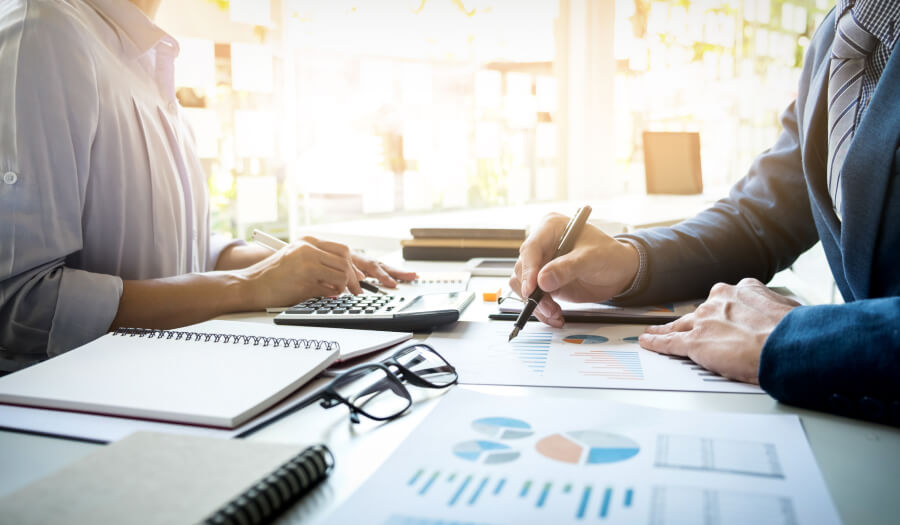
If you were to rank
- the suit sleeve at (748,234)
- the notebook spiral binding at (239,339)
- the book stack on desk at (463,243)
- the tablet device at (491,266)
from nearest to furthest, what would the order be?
the notebook spiral binding at (239,339) < the suit sleeve at (748,234) < the tablet device at (491,266) < the book stack on desk at (463,243)

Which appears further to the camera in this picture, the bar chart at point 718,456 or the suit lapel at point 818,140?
the suit lapel at point 818,140

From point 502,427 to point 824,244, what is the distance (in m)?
0.70

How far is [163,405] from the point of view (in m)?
0.58

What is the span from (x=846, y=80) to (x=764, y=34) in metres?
2.98

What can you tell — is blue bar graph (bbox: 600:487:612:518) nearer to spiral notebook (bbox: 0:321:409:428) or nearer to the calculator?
spiral notebook (bbox: 0:321:409:428)

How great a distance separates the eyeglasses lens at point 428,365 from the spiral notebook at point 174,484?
21 cm

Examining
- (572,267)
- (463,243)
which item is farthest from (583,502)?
(463,243)

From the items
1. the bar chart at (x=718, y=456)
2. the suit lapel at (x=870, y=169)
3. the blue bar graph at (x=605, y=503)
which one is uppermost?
the suit lapel at (x=870, y=169)

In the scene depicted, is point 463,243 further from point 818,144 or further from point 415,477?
point 415,477

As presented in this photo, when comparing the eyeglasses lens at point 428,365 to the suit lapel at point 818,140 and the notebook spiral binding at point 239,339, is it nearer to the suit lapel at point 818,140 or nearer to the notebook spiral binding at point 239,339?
the notebook spiral binding at point 239,339

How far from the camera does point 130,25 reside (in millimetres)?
1277

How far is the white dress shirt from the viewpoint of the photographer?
1000 mm

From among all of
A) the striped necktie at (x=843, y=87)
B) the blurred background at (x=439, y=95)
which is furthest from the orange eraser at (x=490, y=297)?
the blurred background at (x=439, y=95)

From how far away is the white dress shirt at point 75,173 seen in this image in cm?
100
